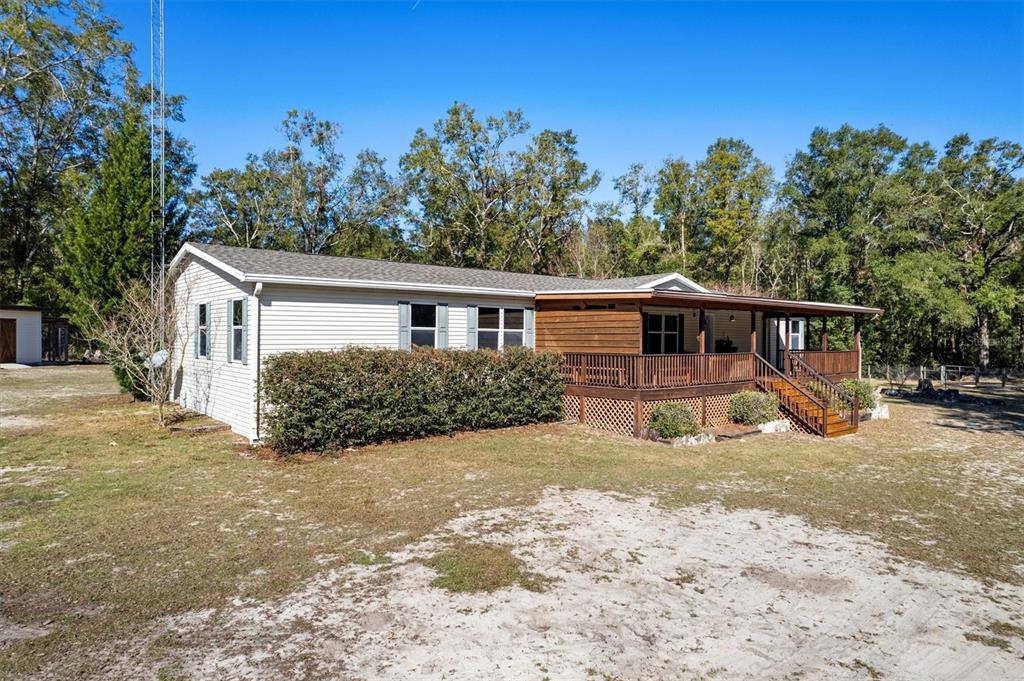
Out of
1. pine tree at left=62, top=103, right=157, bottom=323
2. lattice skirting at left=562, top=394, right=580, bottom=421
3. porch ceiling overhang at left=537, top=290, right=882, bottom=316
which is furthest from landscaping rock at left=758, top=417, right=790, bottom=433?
pine tree at left=62, top=103, right=157, bottom=323

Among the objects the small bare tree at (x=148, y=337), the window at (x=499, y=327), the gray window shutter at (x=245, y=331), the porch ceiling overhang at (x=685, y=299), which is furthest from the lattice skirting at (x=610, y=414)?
the small bare tree at (x=148, y=337)

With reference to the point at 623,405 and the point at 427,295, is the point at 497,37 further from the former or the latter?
the point at 623,405

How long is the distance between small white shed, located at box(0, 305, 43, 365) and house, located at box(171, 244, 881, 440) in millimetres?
19411

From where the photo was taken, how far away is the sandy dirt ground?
3.91 metres

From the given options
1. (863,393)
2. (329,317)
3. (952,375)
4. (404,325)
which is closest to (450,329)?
(404,325)

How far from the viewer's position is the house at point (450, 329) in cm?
1180

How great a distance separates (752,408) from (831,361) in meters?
6.13

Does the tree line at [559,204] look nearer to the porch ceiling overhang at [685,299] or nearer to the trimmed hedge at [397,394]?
the porch ceiling overhang at [685,299]

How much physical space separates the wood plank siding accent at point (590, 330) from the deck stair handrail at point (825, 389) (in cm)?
535

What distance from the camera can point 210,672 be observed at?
3.74m

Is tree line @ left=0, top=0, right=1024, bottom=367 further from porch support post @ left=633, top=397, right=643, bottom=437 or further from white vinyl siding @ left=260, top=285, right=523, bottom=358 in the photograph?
porch support post @ left=633, top=397, right=643, bottom=437

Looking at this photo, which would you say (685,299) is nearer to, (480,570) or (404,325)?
(404,325)

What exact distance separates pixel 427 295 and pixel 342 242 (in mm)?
26818

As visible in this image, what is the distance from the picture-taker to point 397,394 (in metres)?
11.2
